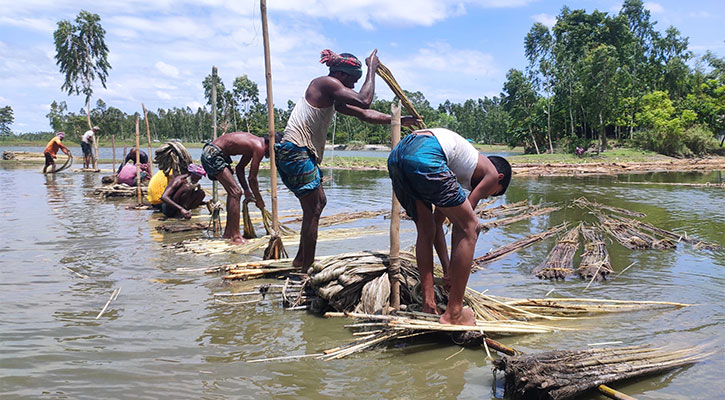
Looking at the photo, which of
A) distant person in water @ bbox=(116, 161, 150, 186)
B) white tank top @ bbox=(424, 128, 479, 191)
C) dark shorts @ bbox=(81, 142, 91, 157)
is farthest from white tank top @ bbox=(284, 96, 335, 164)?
dark shorts @ bbox=(81, 142, 91, 157)

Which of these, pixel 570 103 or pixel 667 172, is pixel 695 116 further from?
pixel 667 172

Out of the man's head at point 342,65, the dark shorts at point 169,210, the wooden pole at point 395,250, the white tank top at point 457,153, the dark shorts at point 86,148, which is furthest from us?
the dark shorts at point 86,148

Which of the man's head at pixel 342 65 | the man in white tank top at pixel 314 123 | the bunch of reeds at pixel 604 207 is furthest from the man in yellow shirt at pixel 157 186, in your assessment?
the bunch of reeds at pixel 604 207

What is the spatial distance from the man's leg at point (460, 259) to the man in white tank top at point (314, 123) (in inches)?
52.6

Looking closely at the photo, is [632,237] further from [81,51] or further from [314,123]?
[81,51]

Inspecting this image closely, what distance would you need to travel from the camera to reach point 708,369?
3.05 m

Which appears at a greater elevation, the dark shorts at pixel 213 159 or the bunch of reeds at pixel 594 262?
the dark shorts at pixel 213 159

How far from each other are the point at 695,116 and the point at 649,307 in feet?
149

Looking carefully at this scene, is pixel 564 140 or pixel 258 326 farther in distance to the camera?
pixel 564 140

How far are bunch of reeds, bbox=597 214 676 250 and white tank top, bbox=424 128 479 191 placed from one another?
460cm

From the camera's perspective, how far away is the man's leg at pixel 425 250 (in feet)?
12.1

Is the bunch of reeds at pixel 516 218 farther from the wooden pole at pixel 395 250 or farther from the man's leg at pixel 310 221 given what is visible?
the wooden pole at pixel 395 250

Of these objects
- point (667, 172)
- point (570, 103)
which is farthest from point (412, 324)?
point (570, 103)

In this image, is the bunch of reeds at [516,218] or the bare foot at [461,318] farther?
the bunch of reeds at [516,218]
